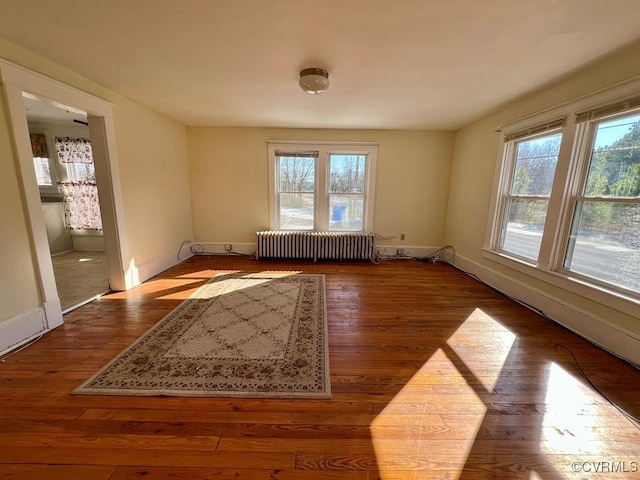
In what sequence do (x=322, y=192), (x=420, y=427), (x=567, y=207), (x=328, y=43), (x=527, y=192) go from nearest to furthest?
1. (x=420, y=427)
2. (x=328, y=43)
3. (x=567, y=207)
4. (x=527, y=192)
5. (x=322, y=192)

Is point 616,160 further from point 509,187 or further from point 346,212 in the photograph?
point 346,212

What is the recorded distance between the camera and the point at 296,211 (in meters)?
4.75

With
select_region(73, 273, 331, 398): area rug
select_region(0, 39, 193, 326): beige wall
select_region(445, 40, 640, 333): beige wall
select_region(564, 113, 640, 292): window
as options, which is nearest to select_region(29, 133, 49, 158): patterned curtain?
select_region(0, 39, 193, 326): beige wall

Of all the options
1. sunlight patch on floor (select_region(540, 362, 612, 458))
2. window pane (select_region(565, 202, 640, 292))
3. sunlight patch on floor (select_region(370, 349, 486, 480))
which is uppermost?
window pane (select_region(565, 202, 640, 292))

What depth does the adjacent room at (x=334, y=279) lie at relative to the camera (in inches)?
50.7

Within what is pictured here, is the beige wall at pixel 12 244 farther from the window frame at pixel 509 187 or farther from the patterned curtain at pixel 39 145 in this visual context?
the window frame at pixel 509 187

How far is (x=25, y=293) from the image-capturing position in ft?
6.75

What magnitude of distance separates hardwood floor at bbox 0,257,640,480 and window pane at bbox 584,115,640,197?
1336mm

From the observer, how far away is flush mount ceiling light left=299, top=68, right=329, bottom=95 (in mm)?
2240

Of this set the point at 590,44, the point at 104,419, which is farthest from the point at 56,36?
the point at 590,44

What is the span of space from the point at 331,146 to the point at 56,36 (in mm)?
3378

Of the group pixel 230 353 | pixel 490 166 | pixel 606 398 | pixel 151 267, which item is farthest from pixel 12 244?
pixel 490 166

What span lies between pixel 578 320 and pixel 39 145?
8128 millimetres

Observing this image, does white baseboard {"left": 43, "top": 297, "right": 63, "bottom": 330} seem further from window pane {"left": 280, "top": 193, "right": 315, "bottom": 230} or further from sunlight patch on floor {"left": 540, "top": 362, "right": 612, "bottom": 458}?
sunlight patch on floor {"left": 540, "top": 362, "right": 612, "bottom": 458}
